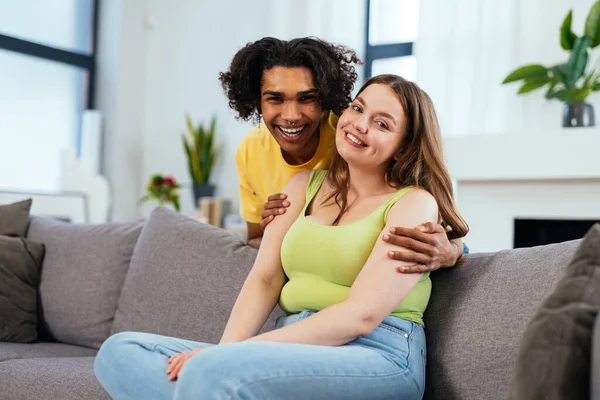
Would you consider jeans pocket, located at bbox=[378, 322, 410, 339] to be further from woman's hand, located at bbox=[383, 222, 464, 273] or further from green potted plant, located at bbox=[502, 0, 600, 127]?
green potted plant, located at bbox=[502, 0, 600, 127]

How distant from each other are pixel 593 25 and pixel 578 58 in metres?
0.17

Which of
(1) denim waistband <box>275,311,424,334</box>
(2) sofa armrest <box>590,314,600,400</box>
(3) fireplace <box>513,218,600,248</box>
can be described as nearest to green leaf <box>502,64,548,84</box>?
(3) fireplace <box>513,218,600,248</box>

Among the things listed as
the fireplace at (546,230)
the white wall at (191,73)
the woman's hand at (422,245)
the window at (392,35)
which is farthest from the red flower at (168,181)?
the woman's hand at (422,245)

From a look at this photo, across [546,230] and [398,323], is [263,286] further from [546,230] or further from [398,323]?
[546,230]

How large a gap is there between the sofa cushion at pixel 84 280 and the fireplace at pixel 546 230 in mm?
2364

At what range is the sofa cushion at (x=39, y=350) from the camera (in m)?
2.28

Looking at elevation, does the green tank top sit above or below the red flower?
below

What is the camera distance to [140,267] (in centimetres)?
239

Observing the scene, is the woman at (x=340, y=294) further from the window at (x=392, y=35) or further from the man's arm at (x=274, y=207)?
the window at (x=392, y=35)

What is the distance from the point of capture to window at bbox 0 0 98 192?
18.8ft

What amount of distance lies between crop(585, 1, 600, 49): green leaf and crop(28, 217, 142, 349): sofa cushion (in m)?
2.47

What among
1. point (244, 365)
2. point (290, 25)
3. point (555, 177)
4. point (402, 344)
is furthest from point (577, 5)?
point (244, 365)

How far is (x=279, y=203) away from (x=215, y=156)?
405 cm

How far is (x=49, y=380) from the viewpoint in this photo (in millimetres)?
1997
